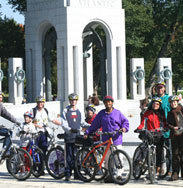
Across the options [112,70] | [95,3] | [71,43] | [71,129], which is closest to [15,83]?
[71,43]

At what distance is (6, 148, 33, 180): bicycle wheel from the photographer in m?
11.9

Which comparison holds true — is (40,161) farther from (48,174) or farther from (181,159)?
(181,159)

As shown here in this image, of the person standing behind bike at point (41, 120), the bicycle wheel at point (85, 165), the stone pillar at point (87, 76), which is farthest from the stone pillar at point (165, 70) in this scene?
the bicycle wheel at point (85, 165)

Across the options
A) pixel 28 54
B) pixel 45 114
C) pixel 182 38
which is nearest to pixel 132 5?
pixel 182 38

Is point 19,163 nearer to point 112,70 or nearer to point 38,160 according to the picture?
Answer: point 38,160

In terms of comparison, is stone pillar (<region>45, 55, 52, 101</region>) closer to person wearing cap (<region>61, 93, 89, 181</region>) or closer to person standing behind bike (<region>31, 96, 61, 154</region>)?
person standing behind bike (<region>31, 96, 61, 154</region>)

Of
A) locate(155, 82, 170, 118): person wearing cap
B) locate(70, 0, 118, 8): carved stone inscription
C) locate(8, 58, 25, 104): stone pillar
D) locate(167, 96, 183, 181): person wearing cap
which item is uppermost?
locate(70, 0, 118, 8): carved stone inscription

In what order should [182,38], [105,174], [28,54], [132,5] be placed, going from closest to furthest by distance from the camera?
[105,174], [28,54], [132,5], [182,38]

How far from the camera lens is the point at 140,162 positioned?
11.2m

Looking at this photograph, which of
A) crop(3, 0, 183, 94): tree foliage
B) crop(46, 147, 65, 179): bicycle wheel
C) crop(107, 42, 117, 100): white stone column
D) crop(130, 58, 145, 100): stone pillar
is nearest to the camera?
crop(46, 147, 65, 179): bicycle wheel

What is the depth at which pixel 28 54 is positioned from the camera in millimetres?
33156

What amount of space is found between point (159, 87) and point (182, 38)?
4002 centimetres

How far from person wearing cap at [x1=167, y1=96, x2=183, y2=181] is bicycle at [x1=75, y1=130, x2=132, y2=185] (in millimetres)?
965

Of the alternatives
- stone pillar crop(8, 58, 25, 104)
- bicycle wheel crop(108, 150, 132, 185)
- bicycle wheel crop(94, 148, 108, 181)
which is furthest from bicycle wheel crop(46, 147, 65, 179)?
stone pillar crop(8, 58, 25, 104)
